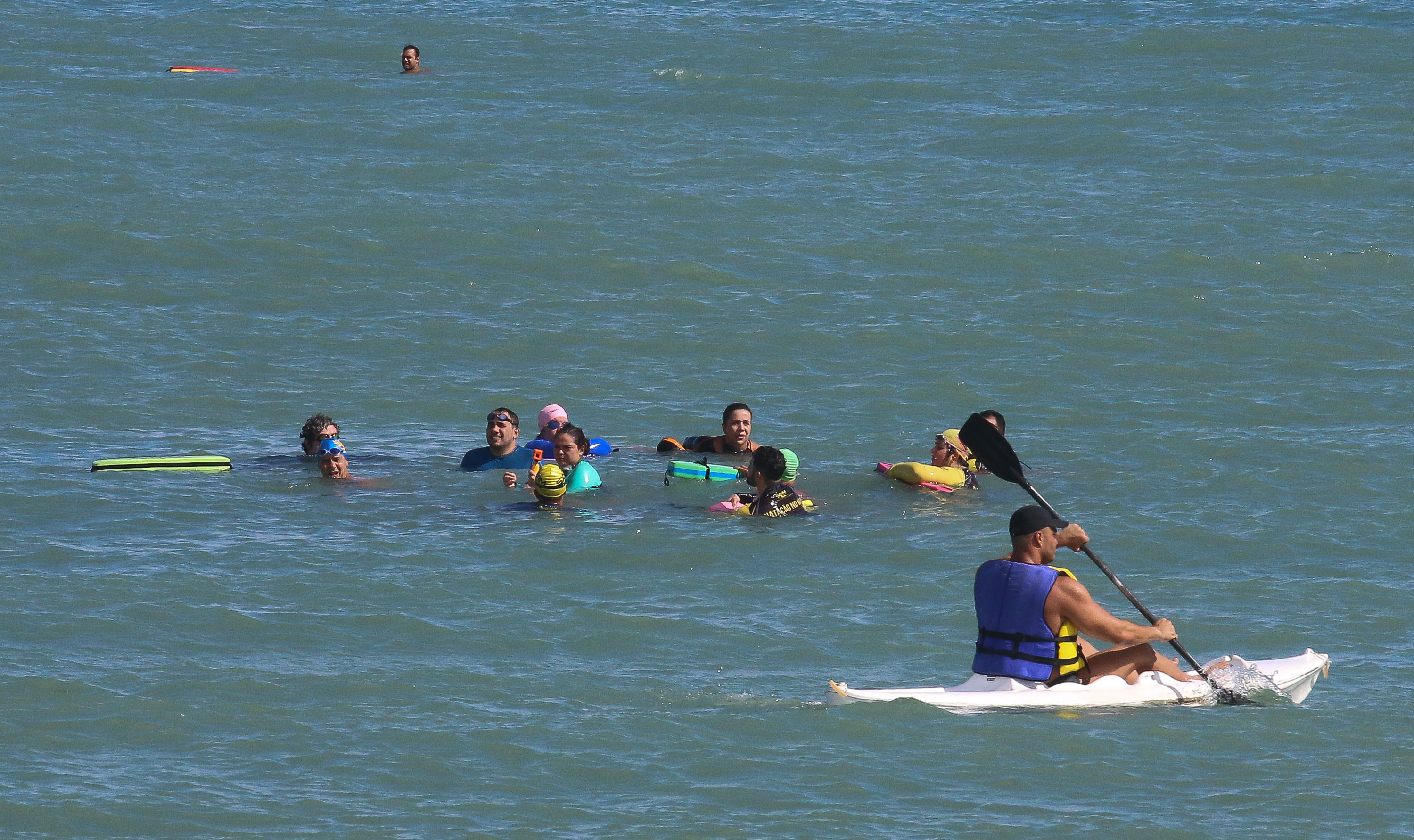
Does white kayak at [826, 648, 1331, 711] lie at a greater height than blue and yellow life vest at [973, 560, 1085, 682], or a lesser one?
lesser

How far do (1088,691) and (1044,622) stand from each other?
26.9 inches

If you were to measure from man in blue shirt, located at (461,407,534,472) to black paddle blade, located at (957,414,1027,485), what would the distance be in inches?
220

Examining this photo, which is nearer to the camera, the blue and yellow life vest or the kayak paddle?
the blue and yellow life vest

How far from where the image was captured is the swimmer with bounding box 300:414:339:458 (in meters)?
17.1

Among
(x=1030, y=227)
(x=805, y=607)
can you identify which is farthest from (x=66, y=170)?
(x=805, y=607)

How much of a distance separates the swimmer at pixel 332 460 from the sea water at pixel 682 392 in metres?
0.19

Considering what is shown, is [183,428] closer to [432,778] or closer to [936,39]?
[432,778]

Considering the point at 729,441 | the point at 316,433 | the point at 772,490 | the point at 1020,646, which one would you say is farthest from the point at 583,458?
the point at 1020,646

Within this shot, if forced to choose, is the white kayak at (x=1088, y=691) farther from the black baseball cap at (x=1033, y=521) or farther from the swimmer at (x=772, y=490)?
the swimmer at (x=772, y=490)

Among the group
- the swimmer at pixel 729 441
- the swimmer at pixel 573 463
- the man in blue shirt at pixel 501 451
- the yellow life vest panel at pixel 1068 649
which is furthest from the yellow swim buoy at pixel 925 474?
the yellow life vest panel at pixel 1068 649

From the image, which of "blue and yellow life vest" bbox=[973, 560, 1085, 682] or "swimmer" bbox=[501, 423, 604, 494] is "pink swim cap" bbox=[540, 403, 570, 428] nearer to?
"swimmer" bbox=[501, 423, 604, 494]

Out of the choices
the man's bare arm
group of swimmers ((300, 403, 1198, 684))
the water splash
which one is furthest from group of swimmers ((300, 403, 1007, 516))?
the man's bare arm

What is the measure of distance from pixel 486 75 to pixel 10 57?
Answer: 31.8ft

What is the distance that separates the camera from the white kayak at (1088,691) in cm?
1123
